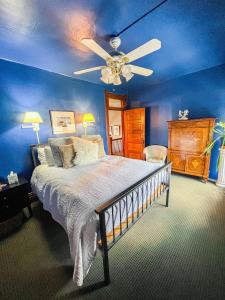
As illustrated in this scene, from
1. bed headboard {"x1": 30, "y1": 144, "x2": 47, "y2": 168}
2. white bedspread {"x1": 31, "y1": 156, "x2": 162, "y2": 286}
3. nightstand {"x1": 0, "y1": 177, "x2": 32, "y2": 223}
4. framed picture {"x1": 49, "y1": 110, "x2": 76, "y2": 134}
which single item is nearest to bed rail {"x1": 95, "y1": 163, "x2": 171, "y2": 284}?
white bedspread {"x1": 31, "y1": 156, "x2": 162, "y2": 286}

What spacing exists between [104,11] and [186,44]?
145 centimetres

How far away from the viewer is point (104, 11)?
145 centimetres

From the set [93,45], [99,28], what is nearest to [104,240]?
[93,45]

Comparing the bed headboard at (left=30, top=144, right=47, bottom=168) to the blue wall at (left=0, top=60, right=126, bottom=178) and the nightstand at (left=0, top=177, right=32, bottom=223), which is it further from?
the nightstand at (left=0, top=177, right=32, bottom=223)

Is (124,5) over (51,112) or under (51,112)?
over

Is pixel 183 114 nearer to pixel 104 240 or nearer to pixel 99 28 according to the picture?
pixel 99 28

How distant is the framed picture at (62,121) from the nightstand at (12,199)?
138cm

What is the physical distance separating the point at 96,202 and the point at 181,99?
3.62 meters

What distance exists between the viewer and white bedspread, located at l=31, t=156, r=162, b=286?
3.82 ft

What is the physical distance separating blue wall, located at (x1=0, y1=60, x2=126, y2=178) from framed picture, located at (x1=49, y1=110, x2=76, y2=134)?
0.10 m

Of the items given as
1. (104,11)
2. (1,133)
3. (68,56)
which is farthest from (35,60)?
(104,11)

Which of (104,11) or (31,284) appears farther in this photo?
(104,11)

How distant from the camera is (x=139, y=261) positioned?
58.3 inches

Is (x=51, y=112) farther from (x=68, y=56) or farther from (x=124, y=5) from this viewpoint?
(x=124, y=5)
